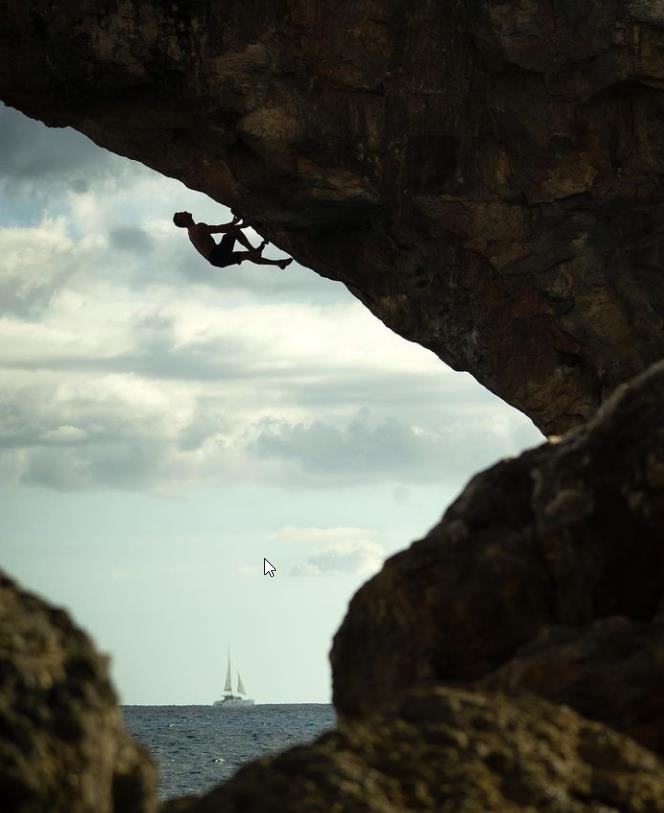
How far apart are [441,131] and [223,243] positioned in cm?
386

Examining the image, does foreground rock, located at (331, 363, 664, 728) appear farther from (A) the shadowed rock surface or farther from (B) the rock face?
(B) the rock face

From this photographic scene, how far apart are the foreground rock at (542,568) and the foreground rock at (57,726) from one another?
2.28 metres

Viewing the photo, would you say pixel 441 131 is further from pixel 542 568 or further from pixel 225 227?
pixel 542 568

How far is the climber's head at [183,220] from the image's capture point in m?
23.1

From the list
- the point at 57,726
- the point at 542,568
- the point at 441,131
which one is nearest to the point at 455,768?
the point at 57,726

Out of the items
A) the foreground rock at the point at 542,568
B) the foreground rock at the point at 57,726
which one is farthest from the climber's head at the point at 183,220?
the foreground rock at the point at 57,726

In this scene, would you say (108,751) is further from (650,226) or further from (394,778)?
(650,226)

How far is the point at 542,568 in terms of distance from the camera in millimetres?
7277

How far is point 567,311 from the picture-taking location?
2328 centimetres

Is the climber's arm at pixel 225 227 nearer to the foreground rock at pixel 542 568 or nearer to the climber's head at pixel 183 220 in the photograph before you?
the climber's head at pixel 183 220

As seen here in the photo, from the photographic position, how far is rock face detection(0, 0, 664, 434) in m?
21.6

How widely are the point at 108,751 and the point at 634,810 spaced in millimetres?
1809

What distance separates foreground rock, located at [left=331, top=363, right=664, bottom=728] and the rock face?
594 inches

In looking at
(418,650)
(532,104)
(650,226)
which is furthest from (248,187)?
(418,650)
